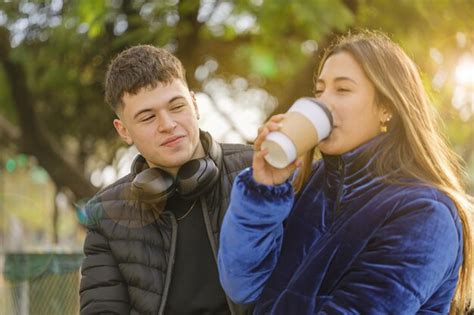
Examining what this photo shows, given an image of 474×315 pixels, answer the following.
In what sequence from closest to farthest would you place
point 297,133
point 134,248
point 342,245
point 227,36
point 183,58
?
point 297,133 → point 342,245 → point 134,248 → point 183,58 → point 227,36

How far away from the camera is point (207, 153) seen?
10.4 ft

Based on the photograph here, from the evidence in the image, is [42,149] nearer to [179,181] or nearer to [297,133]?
[179,181]

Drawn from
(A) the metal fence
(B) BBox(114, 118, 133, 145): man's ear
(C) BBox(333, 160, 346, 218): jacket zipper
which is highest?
(B) BBox(114, 118, 133, 145): man's ear

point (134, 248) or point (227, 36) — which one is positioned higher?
point (227, 36)

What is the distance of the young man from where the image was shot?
2996 mm

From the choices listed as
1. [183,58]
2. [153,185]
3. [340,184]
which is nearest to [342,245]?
[340,184]

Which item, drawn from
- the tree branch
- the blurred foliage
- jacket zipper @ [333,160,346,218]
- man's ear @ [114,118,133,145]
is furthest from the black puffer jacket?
the tree branch

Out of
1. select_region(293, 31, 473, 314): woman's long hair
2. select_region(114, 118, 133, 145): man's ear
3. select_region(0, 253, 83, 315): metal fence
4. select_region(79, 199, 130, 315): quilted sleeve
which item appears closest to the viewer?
select_region(293, 31, 473, 314): woman's long hair

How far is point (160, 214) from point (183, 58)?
7.35 meters

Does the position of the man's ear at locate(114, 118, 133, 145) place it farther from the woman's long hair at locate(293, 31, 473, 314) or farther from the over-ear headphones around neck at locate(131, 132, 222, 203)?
the woman's long hair at locate(293, 31, 473, 314)

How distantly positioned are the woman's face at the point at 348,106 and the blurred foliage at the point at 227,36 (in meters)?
3.92

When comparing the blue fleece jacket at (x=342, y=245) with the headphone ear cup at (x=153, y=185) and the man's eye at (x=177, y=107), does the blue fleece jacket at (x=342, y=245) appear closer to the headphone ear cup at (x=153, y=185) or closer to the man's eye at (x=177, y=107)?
the headphone ear cup at (x=153, y=185)

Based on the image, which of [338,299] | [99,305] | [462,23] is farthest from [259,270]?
[462,23]

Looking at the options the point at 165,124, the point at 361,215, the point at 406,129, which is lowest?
the point at 361,215
